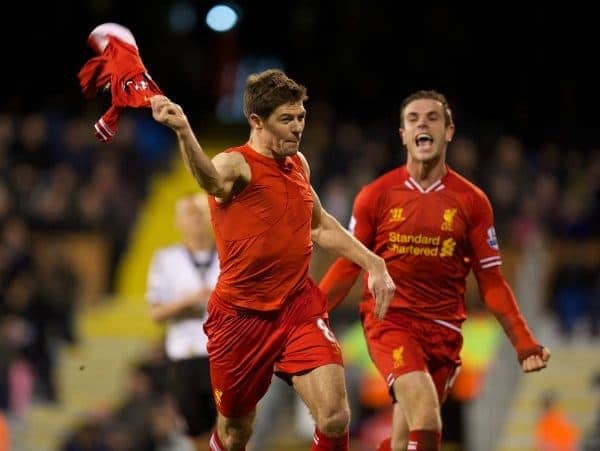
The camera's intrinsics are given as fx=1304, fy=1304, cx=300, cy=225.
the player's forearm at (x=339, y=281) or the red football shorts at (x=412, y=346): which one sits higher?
the player's forearm at (x=339, y=281)

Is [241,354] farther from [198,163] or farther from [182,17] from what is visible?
[182,17]

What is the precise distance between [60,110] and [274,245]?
1045cm

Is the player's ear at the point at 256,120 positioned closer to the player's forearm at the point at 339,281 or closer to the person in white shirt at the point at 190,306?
the player's forearm at the point at 339,281

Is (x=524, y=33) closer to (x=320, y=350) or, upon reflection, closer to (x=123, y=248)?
(x=123, y=248)

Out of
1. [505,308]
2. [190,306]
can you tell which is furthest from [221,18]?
[505,308]

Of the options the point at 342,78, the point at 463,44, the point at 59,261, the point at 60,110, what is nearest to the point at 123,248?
the point at 59,261

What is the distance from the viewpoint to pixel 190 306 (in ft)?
27.8

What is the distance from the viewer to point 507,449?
1238 centimetres

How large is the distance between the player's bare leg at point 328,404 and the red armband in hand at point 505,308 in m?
1.34

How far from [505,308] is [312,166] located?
729cm

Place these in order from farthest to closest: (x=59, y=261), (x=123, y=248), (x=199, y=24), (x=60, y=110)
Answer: (x=199, y=24) < (x=60, y=110) < (x=123, y=248) < (x=59, y=261)

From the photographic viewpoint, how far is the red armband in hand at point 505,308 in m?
7.30

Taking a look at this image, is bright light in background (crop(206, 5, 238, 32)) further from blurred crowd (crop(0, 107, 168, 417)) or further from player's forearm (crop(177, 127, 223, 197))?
player's forearm (crop(177, 127, 223, 197))

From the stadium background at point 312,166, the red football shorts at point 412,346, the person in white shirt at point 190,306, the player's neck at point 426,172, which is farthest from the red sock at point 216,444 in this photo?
the stadium background at point 312,166
